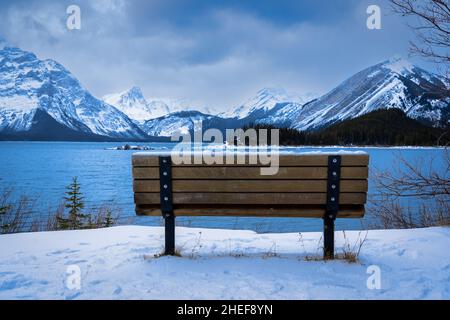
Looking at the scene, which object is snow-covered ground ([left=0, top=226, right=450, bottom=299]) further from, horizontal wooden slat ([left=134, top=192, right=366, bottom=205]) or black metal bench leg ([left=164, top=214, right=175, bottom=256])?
horizontal wooden slat ([left=134, top=192, right=366, bottom=205])

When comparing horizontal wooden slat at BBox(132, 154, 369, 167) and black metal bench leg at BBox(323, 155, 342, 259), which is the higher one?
horizontal wooden slat at BBox(132, 154, 369, 167)

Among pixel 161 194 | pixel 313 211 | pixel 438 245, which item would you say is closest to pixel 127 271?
pixel 161 194

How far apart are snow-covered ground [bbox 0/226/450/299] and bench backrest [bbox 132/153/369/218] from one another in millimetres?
546

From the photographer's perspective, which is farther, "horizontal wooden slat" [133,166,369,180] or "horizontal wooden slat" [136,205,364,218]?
"horizontal wooden slat" [136,205,364,218]

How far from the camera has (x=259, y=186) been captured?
3.66 m

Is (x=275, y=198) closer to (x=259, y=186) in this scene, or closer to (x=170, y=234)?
(x=259, y=186)

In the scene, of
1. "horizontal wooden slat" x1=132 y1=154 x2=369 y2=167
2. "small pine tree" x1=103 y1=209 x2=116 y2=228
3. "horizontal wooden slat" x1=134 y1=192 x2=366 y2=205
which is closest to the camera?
"horizontal wooden slat" x1=132 y1=154 x2=369 y2=167

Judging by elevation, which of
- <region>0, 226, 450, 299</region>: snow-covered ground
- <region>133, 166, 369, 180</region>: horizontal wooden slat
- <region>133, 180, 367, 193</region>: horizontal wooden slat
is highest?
<region>133, 166, 369, 180</region>: horizontal wooden slat

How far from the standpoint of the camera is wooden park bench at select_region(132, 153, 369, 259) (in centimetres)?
362

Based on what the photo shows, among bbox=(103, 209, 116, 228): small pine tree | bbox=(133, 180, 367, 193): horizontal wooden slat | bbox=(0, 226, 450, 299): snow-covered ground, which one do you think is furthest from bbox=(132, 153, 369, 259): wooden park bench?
bbox=(103, 209, 116, 228): small pine tree

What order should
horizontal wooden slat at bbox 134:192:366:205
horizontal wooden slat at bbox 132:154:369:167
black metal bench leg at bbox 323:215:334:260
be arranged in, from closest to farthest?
horizontal wooden slat at bbox 132:154:369:167, horizontal wooden slat at bbox 134:192:366:205, black metal bench leg at bbox 323:215:334:260

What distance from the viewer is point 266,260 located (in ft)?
12.6

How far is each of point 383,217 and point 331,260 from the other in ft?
15.1
